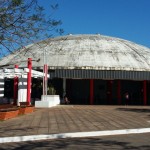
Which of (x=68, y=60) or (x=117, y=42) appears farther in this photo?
(x=117, y=42)

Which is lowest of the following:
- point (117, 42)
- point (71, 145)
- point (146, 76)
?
point (71, 145)

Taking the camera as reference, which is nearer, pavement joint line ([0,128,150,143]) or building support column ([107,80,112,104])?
pavement joint line ([0,128,150,143])

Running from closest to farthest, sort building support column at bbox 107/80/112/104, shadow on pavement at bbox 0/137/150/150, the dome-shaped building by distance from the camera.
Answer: shadow on pavement at bbox 0/137/150/150 → the dome-shaped building → building support column at bbox 107/80/112/104

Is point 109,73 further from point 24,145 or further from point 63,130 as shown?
point 24,145

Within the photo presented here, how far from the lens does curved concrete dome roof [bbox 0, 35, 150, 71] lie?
4034 cm

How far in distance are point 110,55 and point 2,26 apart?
3145 centimetres

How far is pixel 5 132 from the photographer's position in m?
14.0

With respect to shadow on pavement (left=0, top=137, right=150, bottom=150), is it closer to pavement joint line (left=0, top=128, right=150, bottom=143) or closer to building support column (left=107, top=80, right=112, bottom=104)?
pavement joint line (left=0, top=128, right=150, bottom=143)

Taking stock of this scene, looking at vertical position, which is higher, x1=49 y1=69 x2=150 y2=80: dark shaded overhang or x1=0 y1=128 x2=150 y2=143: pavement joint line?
x1=49 y1=69 x2=150 y2=80: dark shaded overhang

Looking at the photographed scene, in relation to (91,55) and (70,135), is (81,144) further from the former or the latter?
(91,55)

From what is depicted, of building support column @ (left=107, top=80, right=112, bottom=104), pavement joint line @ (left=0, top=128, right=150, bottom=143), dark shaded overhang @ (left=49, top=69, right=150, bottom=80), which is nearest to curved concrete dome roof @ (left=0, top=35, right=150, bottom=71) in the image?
dark shaded overhang @ (left=49, top=69, right=150, bottom=80)

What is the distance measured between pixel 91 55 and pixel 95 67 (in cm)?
302

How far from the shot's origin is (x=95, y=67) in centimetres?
3978

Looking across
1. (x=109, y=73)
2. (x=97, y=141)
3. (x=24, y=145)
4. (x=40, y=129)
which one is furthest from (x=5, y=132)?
(x=109, y=73)
